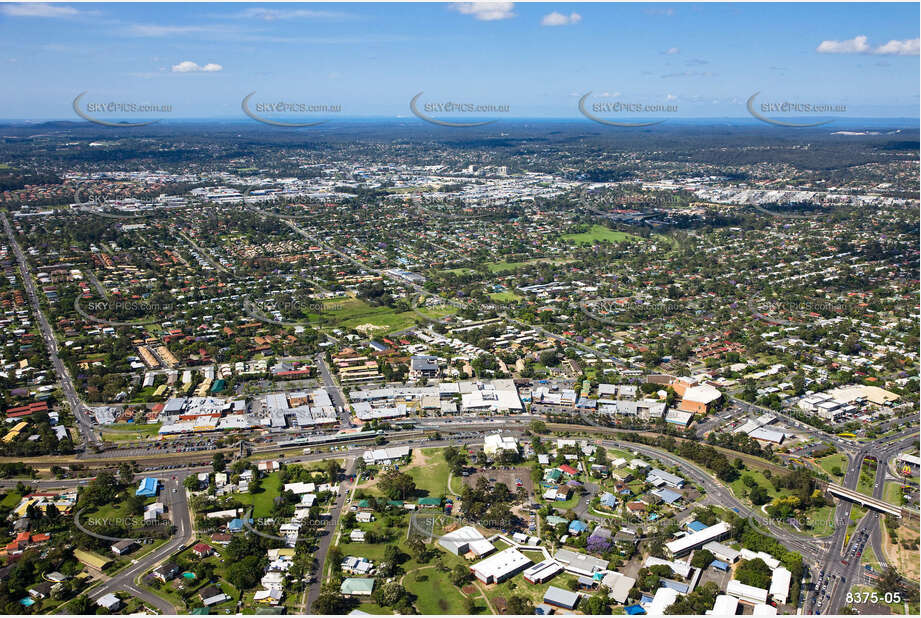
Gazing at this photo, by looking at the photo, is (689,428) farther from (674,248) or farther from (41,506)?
(674,248)

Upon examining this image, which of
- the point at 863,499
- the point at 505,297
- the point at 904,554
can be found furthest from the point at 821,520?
the point at 505,297

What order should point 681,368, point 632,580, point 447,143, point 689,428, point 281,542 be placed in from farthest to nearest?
point 447,143
point 681,368
point 689,428
point 281,542
point 632,580

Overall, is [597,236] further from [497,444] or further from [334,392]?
[497,444]

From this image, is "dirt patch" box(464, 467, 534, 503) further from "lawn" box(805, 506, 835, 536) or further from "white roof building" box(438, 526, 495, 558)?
"lawn" box(805, 506, 835, 536)

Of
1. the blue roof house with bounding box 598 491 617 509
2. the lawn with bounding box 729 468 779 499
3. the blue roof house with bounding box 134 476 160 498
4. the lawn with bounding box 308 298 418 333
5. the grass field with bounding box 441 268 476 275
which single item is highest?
the grass field with bounding box 441 268 476 275

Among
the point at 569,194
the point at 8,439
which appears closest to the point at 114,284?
the point at 8,439

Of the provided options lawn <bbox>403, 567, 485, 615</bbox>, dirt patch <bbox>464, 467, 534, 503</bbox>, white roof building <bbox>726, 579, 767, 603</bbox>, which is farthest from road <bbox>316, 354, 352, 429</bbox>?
white roof building <bbox>726, 579, 767, 603</bbox>
